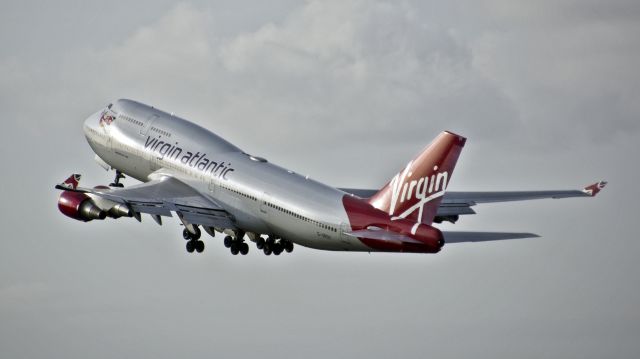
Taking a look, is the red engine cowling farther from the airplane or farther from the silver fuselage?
the silver fuselage

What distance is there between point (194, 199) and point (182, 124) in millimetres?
7456

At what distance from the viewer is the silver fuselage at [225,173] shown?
7862cm

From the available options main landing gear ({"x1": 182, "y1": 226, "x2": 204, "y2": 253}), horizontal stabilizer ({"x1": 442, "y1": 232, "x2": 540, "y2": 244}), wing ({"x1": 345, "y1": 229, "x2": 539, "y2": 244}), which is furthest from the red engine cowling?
horizontal stabilizer ({"x1": 442, "y1": 232, "x2": 540, "y2": 244})

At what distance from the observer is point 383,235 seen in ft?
243

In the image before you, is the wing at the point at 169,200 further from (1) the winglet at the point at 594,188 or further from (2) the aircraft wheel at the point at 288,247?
(1) the winglet at the point at 594,188

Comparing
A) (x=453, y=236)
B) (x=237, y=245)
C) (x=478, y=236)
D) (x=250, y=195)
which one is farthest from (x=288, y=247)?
(x=478, y=236)

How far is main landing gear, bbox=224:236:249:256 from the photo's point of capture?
86.3 m

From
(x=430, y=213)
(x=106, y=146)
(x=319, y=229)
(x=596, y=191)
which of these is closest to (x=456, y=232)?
(x=430, y=213)

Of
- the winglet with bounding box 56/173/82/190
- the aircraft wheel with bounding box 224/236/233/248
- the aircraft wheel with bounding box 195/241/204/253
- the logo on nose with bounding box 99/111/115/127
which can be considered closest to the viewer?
the winglet with bounding box 56/173/82/190

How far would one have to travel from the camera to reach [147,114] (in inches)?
3696

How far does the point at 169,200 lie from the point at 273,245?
690cm

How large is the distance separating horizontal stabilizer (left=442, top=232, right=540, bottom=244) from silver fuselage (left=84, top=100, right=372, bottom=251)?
5195 millimetres

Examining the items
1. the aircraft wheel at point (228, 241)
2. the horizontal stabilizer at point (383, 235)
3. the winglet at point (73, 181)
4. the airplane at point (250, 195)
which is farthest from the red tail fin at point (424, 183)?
the winglet at point (73, 181)

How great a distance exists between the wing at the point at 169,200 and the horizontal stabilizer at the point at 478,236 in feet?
55.5
